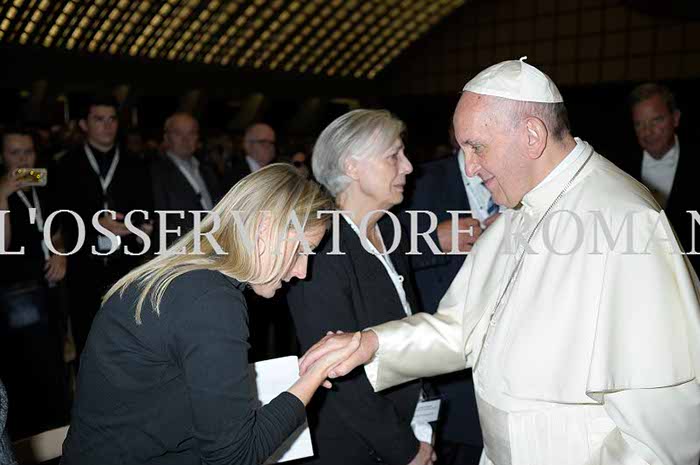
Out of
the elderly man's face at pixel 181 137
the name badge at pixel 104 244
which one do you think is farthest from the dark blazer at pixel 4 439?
the elderly man's face at pixel 181 137

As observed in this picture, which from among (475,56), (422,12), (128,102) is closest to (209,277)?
(128,102)

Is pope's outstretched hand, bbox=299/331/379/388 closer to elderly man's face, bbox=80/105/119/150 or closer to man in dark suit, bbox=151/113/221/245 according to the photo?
man in dark suit, bbox=151/113/221/245

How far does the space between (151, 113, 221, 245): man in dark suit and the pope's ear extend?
352 centimetres

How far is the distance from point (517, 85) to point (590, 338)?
76 centimetres

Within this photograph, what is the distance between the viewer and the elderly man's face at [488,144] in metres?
Answer: 1.89

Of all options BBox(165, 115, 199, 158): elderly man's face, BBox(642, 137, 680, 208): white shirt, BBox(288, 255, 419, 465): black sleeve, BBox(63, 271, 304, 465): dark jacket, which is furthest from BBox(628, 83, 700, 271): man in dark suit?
BBox(63, 271, 304, 465): dark jacket

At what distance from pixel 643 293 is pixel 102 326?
139cm

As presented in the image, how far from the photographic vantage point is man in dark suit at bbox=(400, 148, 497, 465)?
3039mm

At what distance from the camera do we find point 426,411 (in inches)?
96.1

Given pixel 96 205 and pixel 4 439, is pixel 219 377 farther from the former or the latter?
pixel 96 205

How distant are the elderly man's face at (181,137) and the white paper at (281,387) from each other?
4092 mm

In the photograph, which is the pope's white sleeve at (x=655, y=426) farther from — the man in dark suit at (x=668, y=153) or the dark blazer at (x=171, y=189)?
the dark blazer at (x=171, y=189)

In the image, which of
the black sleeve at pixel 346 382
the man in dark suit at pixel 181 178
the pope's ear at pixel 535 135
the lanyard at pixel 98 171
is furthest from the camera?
the man in dark suit at pixel 181 178

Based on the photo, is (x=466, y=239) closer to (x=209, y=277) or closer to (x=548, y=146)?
(x=548, y=146)
